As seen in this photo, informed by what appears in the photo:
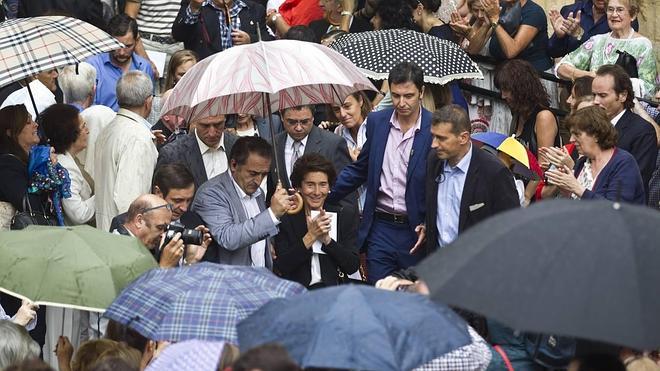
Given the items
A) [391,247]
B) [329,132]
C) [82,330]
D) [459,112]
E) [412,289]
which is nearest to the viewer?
[412,289]

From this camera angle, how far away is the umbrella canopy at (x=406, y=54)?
12.9 meters

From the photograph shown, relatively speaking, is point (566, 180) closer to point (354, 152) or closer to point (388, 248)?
point (388, 248)

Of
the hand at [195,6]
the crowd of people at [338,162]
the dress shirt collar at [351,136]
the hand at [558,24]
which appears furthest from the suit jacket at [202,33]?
the hand at [558,24]

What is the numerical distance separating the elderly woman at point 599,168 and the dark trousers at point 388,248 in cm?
113

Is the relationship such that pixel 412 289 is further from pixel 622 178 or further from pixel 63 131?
pixel 63 131

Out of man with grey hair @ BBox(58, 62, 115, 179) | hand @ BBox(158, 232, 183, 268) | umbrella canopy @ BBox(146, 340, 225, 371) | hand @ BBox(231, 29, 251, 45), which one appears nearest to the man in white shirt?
hand @ BBox(158, 232, 183, 268)

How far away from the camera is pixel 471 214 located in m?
10.5

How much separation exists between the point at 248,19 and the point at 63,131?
155 inches

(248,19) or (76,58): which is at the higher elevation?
(76,58)

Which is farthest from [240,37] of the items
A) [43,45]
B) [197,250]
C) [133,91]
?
[197,250]

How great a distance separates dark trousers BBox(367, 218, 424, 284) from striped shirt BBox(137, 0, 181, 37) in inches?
202

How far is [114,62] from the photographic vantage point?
46.6 feet

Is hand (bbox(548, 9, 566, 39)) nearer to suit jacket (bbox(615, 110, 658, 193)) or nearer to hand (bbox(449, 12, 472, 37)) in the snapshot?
hand (bbox(449, 12, 472, 37))

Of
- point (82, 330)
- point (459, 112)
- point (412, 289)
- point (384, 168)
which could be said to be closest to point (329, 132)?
point (384, 168)
